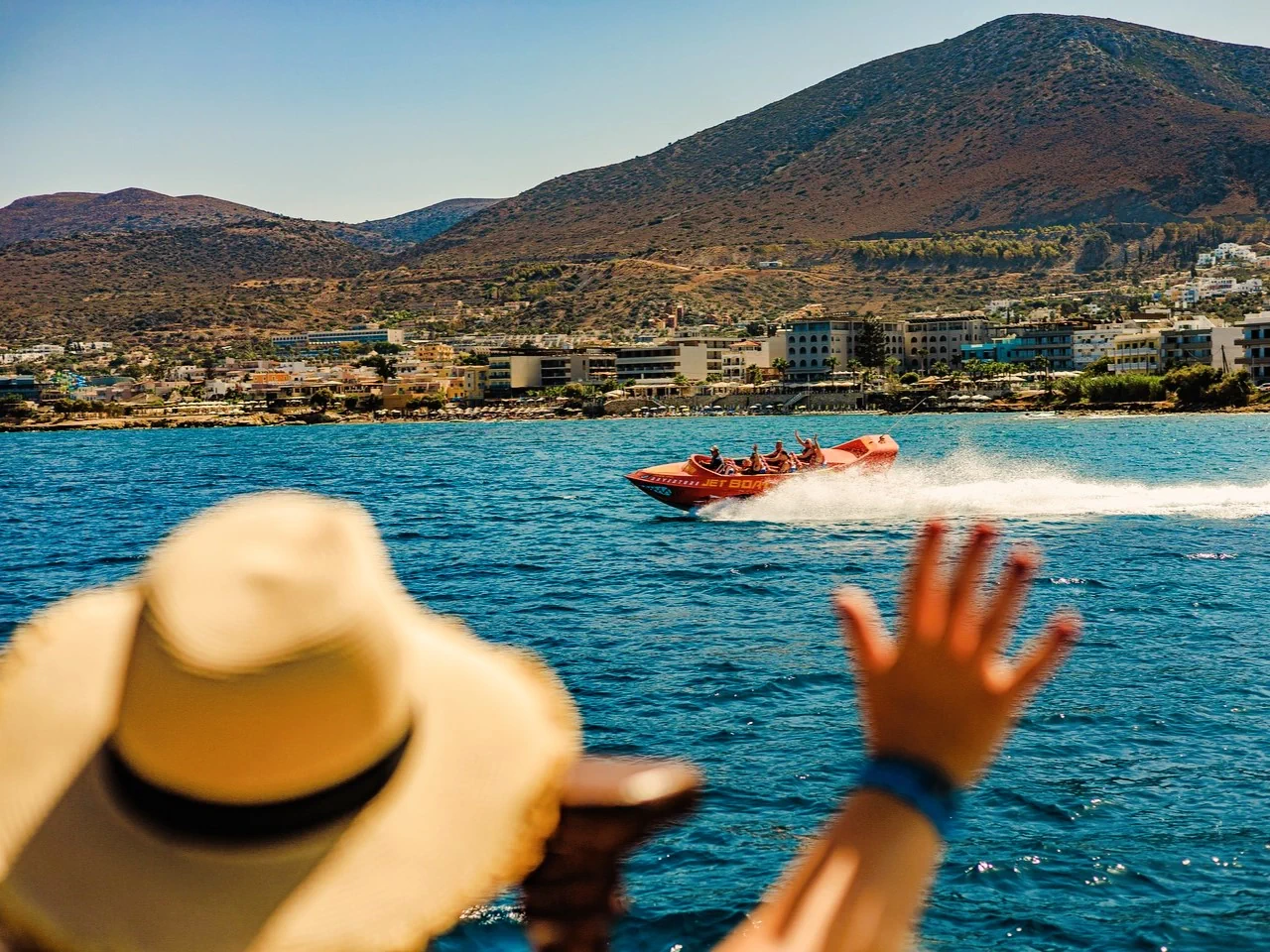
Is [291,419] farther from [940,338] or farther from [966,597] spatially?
[966,597]

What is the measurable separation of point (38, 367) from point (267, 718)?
219m

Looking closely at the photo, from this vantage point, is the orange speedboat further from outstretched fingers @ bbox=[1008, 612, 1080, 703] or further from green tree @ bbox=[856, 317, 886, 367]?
green tree @ bbox=[856, 317, 886, 367]

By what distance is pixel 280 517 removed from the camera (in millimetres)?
1635

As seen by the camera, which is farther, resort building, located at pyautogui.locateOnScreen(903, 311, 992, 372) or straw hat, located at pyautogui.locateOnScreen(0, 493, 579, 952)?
resort building, located at pyautogui.locateOnScreen(903, 311, 992, 372)

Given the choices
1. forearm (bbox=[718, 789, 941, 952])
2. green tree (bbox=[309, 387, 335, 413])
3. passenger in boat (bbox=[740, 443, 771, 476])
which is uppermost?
forearm (bbox=[718, 789, 941, 952])

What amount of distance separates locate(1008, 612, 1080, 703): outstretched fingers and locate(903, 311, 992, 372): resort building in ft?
525

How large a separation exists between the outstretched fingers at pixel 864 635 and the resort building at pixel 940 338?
160m

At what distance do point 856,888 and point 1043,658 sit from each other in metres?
0.32

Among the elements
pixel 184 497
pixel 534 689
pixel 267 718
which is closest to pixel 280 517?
pixel 267 718

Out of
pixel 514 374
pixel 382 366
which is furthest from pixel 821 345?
pixel 382 366

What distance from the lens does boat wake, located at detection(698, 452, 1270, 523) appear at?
38.9m

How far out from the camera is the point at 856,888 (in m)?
1.39

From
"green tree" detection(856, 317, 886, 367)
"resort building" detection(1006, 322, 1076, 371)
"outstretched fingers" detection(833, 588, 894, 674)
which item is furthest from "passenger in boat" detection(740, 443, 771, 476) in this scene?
"resort building" detection(1006, 322, 1076, 371)

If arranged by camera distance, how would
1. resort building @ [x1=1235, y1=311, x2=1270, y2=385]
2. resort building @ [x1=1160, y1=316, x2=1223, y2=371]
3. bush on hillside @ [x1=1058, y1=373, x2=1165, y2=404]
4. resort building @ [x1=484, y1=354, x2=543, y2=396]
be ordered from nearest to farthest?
resort building @ [x1=1235, y1=311, x2=1270, y2=385] < bush on hillside @ [x1=1058, y1=373, x2=1165, y2=404] < resort building @ [x1=1160, y1=316, x2=1223, y2=371] < resort building @ [x1=484, y1=354, x2=543, y2=396]
